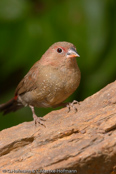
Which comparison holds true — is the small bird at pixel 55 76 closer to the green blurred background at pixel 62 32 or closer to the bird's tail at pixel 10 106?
the green blurred background at pixel 62 32

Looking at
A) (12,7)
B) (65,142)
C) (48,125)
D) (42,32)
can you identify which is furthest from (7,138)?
(12,7)

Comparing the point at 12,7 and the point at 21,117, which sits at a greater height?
the point at 12,7

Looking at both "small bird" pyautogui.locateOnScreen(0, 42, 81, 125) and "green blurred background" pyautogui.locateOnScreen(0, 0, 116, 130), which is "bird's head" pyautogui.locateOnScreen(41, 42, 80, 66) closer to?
"small bird" pyautogui.locateOnScreen(0, 42, 81, 125)

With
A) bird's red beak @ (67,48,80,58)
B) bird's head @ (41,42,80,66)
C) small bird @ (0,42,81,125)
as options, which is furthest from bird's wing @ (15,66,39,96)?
bird's red beak @ (67,48,80,58)

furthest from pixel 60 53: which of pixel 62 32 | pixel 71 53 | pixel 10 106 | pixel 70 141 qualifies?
pixel 10 106

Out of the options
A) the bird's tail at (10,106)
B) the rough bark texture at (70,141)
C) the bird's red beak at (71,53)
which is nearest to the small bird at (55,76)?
the bird's red beak at (71,53)

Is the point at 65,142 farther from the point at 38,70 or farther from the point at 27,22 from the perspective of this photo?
the point at 27,22
